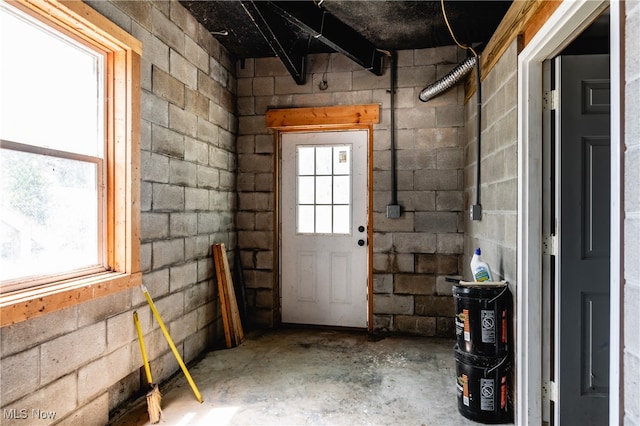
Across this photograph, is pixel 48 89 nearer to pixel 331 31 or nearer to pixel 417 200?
pixel 331 31

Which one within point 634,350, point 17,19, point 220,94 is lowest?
point 634,350

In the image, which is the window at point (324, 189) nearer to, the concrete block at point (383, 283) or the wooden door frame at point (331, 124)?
the wooden door frame at point (331, 124)

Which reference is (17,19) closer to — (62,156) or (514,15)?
(62,156)

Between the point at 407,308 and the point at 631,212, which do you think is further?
the point at 407,308

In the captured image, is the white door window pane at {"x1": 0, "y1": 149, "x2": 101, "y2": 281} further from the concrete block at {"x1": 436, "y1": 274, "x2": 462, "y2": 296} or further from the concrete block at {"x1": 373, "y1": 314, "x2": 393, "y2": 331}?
the concrete block at {"x1": 436, "y1": 274, "x2": 462, "y2": 296}

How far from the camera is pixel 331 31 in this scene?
118 inches

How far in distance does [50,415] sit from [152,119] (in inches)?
71.2

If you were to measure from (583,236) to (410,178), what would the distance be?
183cm

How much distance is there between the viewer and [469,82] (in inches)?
133

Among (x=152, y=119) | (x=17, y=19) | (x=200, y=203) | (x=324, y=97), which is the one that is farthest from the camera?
(x=324, y=97)

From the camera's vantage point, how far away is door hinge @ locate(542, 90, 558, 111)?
6.61 feet

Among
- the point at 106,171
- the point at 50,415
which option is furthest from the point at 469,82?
the point at 50,415

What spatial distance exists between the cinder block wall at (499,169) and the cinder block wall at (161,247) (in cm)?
236

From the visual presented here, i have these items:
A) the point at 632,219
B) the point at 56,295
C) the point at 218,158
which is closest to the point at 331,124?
the point at 218,158
